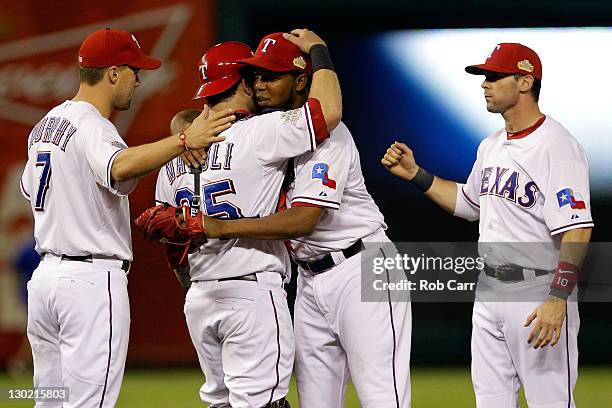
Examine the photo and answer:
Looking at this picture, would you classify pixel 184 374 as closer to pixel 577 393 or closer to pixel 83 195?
pixel 577 393

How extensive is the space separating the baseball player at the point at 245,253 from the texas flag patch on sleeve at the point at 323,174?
0.40 ft

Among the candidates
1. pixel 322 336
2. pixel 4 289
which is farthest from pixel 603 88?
pixel 4 289

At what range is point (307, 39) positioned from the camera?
4074mm

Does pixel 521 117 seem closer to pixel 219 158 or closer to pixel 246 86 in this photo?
pixel 246 86

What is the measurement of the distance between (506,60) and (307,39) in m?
0.95

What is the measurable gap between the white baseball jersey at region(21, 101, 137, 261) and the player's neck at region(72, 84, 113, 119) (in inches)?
2.1

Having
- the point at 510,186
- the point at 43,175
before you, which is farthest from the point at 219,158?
the point at 510,186

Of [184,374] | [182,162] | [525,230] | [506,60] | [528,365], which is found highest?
[506,60]

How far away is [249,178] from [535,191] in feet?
4.11

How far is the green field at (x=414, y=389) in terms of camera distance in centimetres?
627

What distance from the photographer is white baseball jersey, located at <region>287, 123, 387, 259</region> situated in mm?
3840

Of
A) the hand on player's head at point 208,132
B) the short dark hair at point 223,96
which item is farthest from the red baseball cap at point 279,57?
the hand on player's head at point 208,132

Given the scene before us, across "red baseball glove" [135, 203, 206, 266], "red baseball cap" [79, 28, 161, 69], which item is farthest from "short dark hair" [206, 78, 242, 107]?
"red baseball glove" [135, 203, 206, 266]

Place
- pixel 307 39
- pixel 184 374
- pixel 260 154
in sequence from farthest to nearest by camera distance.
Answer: pixel 184 374 < pixel 307 39 < pixel 260 154
